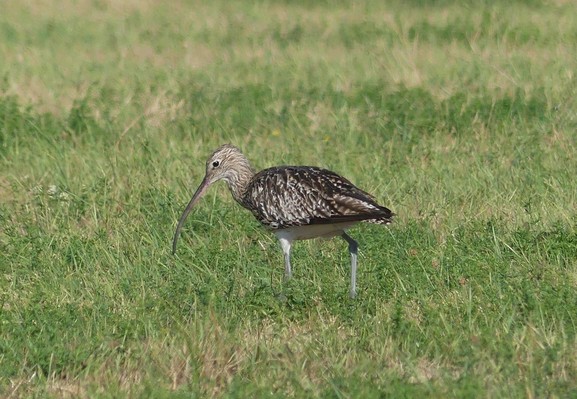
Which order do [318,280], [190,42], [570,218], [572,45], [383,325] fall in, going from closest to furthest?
[383,325]
[318,280]
[570,218]
[572,45]
[190,42]

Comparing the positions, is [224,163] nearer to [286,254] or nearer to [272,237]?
[272,237]

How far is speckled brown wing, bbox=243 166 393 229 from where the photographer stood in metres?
8.01

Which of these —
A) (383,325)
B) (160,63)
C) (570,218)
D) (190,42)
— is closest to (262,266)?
(383,325)

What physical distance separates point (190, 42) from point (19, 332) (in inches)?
387

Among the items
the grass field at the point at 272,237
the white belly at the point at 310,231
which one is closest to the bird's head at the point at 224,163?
the grass field at the point at 272,237

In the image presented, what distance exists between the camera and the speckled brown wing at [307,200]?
8.01 metres

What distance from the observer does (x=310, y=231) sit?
8375 mm

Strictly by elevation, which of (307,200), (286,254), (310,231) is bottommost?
(286,254)

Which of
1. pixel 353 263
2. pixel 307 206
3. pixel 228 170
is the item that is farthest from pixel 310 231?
pixel 228 170

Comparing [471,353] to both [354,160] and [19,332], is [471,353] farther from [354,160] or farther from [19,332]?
[354,160]

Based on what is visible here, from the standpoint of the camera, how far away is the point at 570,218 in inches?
349

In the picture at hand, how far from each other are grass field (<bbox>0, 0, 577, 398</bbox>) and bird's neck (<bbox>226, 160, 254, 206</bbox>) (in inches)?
12.5

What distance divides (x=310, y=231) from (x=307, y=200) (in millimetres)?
229

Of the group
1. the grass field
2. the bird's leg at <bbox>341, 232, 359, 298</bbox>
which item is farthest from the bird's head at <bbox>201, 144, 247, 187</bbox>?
the bird's leg at <bbox>341, 232, 359, 298</bbox>
